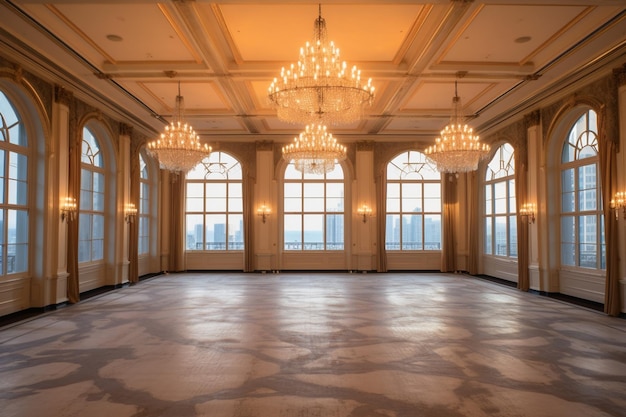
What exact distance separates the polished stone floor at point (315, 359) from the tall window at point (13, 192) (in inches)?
46.9

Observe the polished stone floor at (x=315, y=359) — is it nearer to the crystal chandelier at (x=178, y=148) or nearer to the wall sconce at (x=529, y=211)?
the wall sconce at (x=529, y=211)

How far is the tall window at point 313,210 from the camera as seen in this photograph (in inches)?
568

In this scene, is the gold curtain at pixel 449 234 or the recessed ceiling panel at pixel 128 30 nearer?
the recessed ceiling panel at pixel 128 30

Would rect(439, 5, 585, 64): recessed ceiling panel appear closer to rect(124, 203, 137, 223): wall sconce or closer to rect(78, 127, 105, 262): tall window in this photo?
rect(78, 127, 105, 262): tall window

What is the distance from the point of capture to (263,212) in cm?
1394

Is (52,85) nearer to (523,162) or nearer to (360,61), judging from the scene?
(360,61)

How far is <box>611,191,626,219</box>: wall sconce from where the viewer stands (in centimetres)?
698

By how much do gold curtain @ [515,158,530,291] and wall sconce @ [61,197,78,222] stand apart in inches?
370

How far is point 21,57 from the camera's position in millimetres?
6832

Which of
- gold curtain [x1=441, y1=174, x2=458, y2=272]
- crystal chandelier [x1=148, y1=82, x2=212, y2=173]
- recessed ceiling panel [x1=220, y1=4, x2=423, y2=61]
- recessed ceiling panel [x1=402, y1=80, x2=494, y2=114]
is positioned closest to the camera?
recessed ceiling panel [x1=220, y1=4, x2=423, y2=61]

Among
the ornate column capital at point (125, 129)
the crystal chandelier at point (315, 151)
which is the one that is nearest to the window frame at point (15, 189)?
the ornate column capital at point (125, 129)

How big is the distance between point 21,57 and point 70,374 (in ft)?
16.7

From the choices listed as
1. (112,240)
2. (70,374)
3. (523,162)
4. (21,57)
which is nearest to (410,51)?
(523,162)

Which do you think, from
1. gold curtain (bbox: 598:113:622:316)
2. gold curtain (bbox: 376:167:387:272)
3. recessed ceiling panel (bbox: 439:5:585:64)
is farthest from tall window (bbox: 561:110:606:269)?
gold curtain (bbox: 376:167:387:272)
